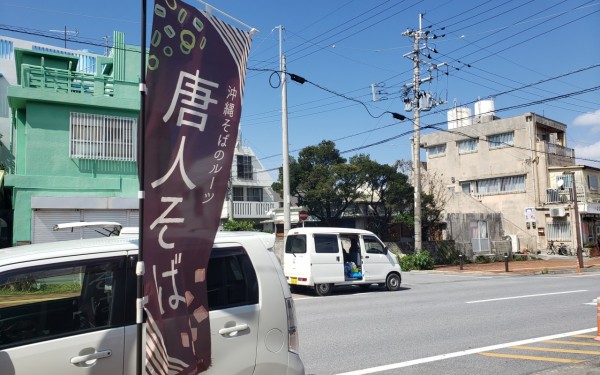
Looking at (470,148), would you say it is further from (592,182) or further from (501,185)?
(592,182)

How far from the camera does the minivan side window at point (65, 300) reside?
10.6ft

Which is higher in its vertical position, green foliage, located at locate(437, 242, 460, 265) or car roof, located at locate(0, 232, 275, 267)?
car roof, located at locate(0, 232, 275, 267)

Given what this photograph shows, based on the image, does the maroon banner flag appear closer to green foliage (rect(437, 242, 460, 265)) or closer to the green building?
the green building

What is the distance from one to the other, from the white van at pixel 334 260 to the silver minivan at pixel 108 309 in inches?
422

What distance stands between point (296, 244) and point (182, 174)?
12.2 metres

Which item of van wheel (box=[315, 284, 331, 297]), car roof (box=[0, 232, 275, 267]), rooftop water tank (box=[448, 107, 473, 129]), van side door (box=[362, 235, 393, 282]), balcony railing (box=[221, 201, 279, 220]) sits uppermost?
rooftop water tank (box=[448, 107, 473, 129])

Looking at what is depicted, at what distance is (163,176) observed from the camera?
10.1ft

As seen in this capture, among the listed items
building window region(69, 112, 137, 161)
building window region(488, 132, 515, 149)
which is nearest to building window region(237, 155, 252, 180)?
building window region(488, 132, 515, 149)

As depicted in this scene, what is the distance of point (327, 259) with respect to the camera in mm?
14977

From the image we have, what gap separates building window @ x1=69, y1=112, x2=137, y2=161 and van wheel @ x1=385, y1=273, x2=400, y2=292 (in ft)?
34.3

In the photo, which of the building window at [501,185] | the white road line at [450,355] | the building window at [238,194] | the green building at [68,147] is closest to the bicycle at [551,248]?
the building window at [501,185]

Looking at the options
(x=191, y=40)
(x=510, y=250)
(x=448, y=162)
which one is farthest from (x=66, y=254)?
(x=448, y=162)

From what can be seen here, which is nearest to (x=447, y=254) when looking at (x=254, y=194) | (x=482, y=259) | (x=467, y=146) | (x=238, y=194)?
(x=482, y=259)

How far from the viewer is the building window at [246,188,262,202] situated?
39.0m
